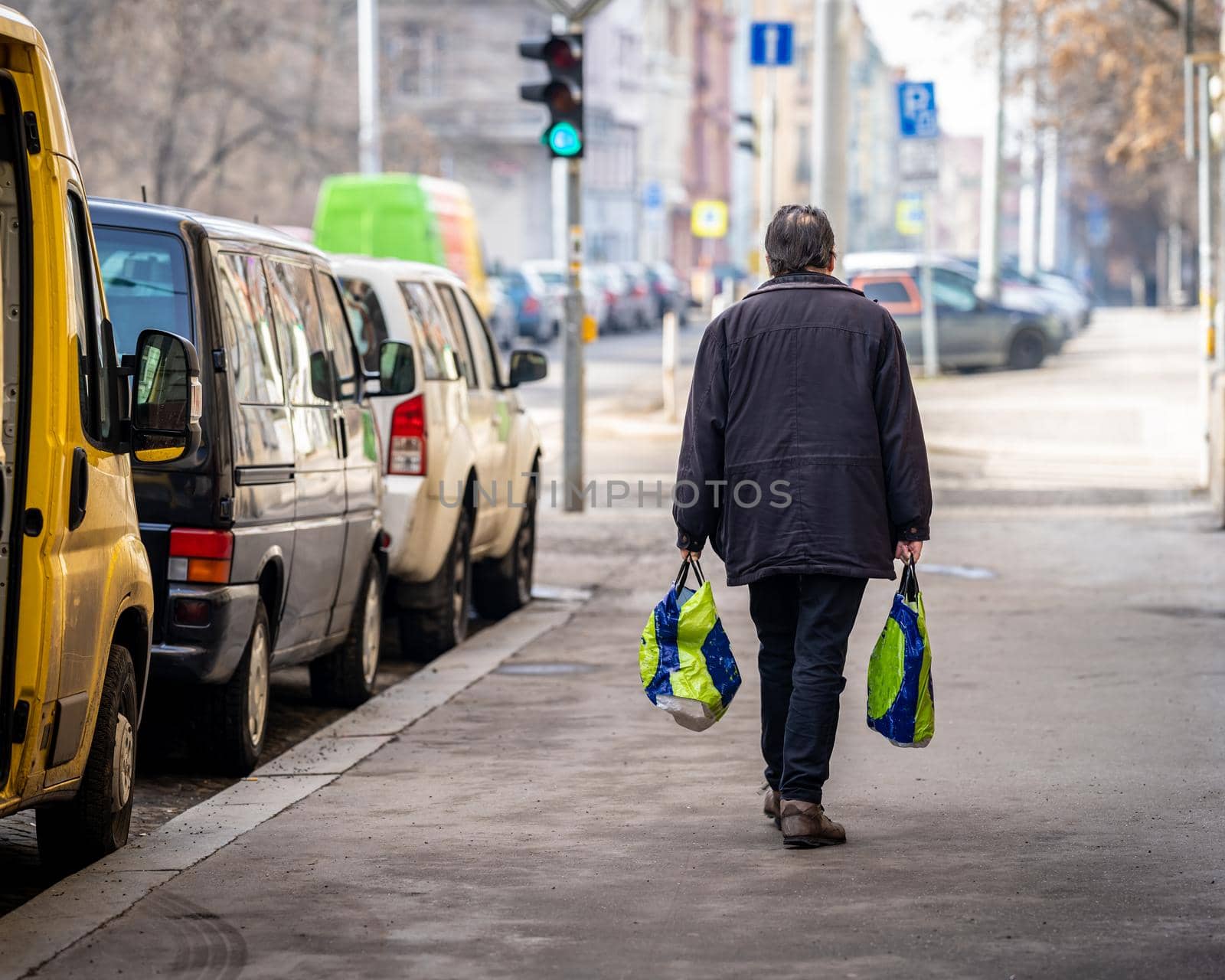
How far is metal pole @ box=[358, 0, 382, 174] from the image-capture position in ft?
147

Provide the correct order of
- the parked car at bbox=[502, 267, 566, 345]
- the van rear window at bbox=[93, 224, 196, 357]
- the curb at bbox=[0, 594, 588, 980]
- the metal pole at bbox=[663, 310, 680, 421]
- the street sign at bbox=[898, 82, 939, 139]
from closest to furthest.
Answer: the curb at bbox=[0, 594, 588, 980], the van rear window at bbox=[93, 224, 196, 357], the metal pole at bbox=[663, 310, 680, 421], the street sign at bbox=[898, 82, 939, 139], the parked car at bbox=[502, 267, 566, 345]

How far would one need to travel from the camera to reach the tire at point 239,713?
800cm

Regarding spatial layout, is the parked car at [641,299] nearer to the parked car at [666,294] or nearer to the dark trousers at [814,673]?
the parked car at [666,294]

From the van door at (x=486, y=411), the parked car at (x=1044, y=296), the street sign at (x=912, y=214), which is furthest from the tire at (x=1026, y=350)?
the van door at (x=486, y=411)

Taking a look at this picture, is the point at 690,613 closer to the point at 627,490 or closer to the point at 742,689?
the point at 742,689

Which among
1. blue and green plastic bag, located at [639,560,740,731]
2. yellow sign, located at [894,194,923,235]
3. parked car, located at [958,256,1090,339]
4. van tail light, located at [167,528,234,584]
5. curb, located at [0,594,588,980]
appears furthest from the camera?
parked car, located at [958,256,1090,339]

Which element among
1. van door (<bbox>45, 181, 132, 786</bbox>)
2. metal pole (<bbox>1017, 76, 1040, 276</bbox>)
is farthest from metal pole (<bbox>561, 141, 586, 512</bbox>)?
metal pole (<bbox>1017, 76, 1040, 276</bbox>)

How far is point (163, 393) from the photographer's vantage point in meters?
6.46

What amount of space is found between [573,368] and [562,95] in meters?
2.15

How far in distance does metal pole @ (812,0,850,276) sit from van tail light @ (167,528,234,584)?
11.7 meters

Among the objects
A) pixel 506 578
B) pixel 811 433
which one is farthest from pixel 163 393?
pixel 506 578

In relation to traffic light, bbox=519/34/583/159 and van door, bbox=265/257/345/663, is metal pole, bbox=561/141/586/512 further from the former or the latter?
van door, bbox=265/257/345/663

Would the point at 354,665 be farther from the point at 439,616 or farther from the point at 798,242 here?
the point at 798,242

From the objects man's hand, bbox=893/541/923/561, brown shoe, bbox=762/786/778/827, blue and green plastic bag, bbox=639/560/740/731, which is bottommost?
brown shoe, bbox=762/786/778/827
